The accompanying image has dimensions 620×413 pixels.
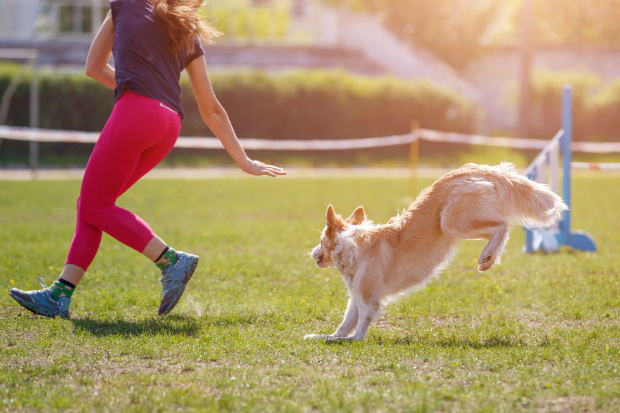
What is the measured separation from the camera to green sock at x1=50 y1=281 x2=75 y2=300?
479 centimetres

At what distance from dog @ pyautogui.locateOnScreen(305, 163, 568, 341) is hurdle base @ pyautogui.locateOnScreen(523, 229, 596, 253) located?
345 centimetres

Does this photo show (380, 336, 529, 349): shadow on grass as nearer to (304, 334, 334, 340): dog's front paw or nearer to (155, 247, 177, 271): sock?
(304, 334, 334, 340): dog's front paw

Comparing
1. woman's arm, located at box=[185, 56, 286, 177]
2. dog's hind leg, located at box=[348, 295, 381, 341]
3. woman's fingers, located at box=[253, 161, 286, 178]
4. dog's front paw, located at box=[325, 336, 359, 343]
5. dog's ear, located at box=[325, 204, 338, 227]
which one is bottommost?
dog's front paw, located at box=[325, 336, 359, 343]

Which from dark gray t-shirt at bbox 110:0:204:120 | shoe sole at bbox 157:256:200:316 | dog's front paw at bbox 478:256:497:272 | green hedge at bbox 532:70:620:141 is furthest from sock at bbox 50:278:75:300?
green hedge at bbox 532:70:620:141

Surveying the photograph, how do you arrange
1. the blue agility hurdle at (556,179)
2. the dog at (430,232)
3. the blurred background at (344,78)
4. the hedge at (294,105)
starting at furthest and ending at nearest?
the blurred background at (344,78)
the hedge at (294,105)
the blue agility hurdle at (556,179)
the dog at (430,232)

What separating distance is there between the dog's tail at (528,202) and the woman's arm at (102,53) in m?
2.92

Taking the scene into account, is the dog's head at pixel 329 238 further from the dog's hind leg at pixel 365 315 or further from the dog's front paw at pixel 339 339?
the dog's front paw at pixel 339 339

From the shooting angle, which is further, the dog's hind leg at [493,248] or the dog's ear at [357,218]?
the dog's ear at [357,218]

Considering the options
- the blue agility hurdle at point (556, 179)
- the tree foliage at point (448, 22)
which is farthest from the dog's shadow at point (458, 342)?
the tree foliage at point (448, 22)

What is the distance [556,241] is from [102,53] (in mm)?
5863

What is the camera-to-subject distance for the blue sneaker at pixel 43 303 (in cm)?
477

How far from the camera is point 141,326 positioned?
471 cm

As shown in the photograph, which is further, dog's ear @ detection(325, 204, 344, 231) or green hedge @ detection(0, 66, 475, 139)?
green hedge @ detection(0, 66, 475, 139)

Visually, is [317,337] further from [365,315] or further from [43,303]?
[43,303]
